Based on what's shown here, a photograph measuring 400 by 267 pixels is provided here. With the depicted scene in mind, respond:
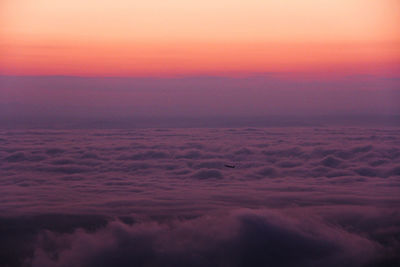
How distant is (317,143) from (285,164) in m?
10.2

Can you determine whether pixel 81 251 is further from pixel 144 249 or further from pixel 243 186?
pixel 243 186

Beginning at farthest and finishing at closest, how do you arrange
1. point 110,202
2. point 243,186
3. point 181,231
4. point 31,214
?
point 243,186 < point 110,202 < point 31,214 < point 181,231

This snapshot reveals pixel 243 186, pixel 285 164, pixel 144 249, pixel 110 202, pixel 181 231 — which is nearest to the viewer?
pixel 144 249

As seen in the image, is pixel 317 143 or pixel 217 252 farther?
pixel 317 143

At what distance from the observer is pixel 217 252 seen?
1939 centimetres

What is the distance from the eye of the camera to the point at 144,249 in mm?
19938

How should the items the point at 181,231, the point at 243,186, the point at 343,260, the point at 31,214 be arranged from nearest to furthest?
the point at 343,260, the point at 181,231, the point at 31,214, the point at 243,186

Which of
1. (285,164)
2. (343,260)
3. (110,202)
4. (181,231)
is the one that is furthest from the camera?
(285,164)

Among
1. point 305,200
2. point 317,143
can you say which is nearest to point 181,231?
point 305,200

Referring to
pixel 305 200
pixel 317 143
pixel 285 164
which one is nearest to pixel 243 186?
pixel 305 200

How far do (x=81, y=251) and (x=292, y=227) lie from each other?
9.26 meters

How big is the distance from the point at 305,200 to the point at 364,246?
289 inches

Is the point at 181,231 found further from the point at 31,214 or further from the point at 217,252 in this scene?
the point at 31,214

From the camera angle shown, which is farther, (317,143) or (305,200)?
(317,143)
